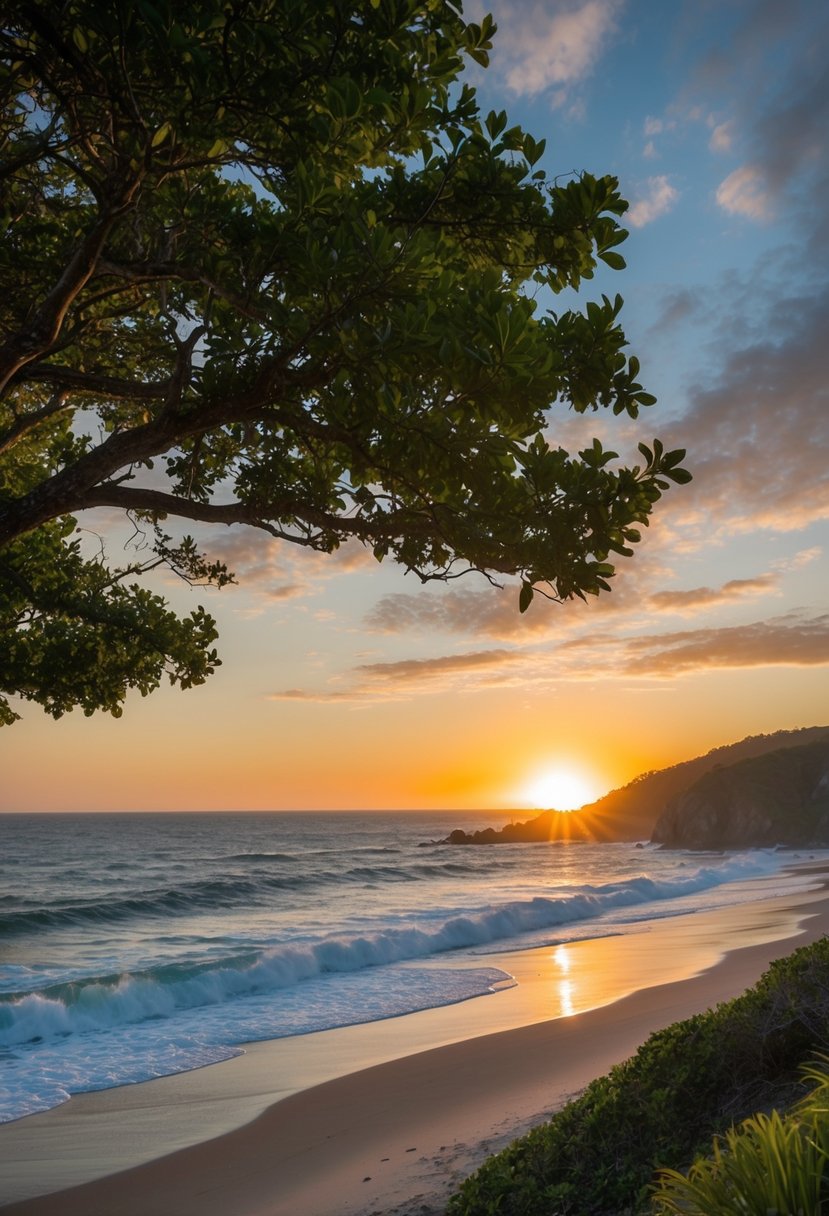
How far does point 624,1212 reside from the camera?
3.99 meters

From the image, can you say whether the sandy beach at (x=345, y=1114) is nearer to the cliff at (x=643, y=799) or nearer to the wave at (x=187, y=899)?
the wave at (x=187, y=899)

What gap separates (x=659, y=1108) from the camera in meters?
4.61

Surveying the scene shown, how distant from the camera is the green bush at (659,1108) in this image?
4.24m

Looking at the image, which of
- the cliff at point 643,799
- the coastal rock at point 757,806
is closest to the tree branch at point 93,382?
the coastal rock at point 757,806

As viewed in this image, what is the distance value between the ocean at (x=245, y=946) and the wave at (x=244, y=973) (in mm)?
45

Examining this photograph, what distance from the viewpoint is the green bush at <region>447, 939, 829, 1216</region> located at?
424cm

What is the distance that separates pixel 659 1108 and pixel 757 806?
8820 cm

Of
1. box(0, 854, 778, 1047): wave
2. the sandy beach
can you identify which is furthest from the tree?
box(0, 854, 778, 1047): wave

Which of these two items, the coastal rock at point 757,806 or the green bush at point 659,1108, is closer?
the green bush at point 659,1108

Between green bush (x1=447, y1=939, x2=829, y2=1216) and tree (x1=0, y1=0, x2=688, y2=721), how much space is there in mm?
2672

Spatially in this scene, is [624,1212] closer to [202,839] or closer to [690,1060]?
[690,1060]

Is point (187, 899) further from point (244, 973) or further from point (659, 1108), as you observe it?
point (659, 1108)

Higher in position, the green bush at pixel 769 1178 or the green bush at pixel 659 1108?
the green bush at pixel 769 1178

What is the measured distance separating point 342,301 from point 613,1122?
4672mm
